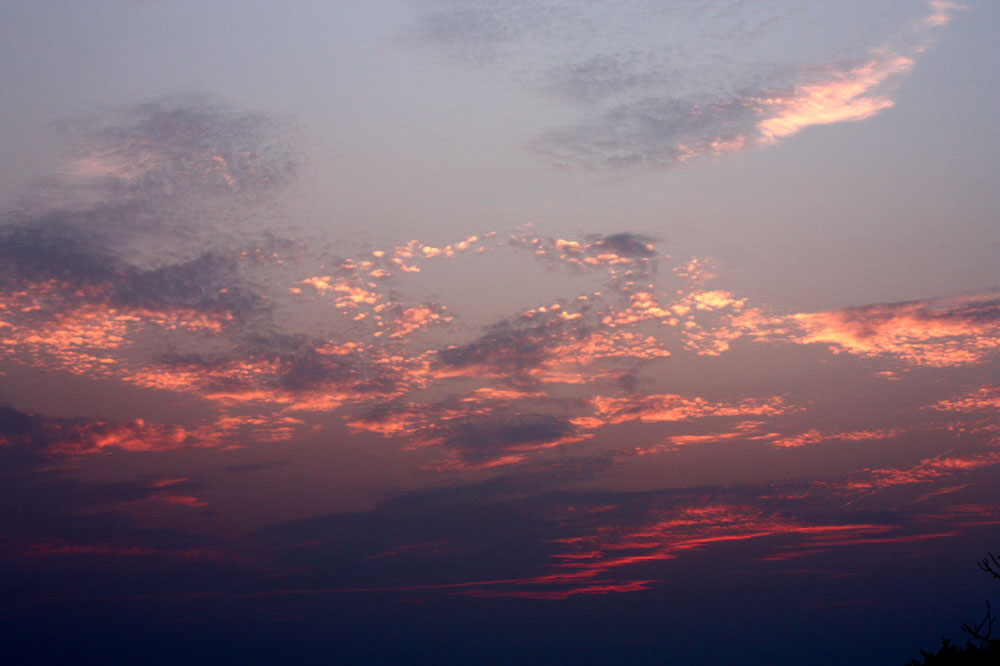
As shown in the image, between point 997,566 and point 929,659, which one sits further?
point 929,659

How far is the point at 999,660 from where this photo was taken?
26656mm

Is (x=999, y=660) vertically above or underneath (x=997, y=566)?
underneath

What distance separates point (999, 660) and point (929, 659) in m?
3.34

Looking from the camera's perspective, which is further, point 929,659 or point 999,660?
point 929,659

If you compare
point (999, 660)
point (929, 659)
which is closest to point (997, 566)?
point (999, 660)

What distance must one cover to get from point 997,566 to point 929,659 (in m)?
4.80

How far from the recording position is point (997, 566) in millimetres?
26969

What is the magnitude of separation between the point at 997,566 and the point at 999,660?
9.05 feet

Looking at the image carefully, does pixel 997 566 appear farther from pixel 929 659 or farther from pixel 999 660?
pixel 929 659

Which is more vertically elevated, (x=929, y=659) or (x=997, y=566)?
(x=997, y=566)
